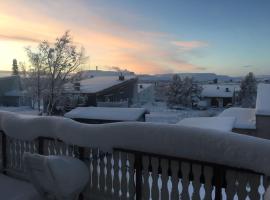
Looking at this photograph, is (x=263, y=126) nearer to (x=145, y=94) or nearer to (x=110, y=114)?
(x=110, y=114)

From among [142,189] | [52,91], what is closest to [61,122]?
[142,189]

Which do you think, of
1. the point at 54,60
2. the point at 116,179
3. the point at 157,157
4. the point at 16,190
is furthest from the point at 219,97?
the point at 157,157

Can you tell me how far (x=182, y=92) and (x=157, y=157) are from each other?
41.2 m

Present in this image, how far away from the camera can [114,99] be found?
3578 centimetres

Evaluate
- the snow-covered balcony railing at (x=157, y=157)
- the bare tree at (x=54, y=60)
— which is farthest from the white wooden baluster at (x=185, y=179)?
the bare tree at (x=54, y=60)

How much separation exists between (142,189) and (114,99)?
107 ft

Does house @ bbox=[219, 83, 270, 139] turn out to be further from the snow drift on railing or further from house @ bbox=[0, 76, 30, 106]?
house @ bbox=[0, 76, 30, 106]

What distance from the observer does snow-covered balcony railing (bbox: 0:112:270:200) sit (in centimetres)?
264

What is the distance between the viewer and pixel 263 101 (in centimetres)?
1727

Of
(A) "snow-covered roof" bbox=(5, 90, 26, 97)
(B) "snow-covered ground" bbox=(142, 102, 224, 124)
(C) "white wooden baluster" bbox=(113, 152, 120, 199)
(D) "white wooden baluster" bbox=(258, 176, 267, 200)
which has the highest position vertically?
(A) "snow-covered roof" bbox=(5, 90, 26, 97)

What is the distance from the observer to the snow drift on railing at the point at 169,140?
257 centimetres

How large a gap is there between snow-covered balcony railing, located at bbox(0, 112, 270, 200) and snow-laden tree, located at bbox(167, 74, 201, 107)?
40.1 meters

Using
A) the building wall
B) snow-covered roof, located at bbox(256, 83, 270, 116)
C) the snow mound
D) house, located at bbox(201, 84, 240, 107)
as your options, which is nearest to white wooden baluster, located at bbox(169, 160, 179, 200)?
the snow mound

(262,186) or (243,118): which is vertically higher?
(262,186)
